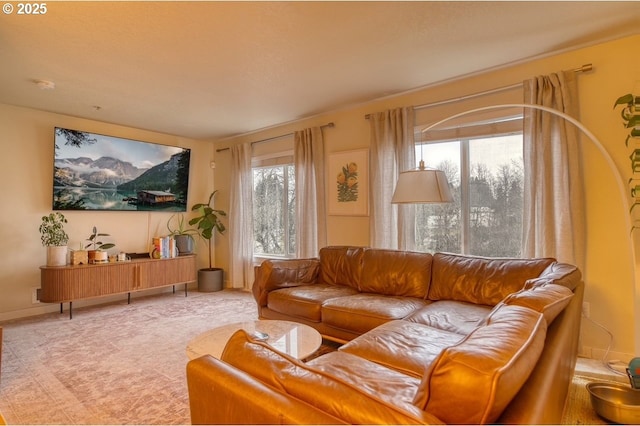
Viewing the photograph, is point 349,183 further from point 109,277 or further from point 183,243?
point 109,277

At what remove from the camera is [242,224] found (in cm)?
540

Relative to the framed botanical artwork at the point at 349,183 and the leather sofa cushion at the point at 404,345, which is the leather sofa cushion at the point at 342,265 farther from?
the leather sofa cushion at the point at 404,345

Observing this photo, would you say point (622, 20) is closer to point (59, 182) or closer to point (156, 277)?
point (156, 277)

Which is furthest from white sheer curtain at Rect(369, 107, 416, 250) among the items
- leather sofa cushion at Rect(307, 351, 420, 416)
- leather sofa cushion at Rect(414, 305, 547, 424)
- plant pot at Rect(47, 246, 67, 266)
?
plant pot at Rect(47, 246, 67, 266)

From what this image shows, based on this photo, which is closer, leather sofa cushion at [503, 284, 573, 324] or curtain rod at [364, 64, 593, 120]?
leather sofa cushion at [503, 284, 573, 324]

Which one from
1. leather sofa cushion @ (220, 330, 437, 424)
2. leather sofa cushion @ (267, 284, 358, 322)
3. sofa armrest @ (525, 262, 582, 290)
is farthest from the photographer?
leather sofa cushion @ (267, 284, 358, 322)

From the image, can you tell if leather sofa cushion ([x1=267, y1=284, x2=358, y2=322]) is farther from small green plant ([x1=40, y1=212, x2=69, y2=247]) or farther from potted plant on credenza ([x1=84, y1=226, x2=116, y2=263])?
small green plant ([x1=40, y1=212, x2=69, y2=247])

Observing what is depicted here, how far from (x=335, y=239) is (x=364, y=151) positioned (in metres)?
1.20

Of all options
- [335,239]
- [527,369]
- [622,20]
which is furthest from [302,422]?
[335,239]

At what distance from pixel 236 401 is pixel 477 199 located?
3155mm

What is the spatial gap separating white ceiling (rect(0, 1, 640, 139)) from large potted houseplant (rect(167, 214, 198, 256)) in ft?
7.05

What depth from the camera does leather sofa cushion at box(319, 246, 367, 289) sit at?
11.3 ft

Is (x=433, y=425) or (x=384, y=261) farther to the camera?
(x=384, y=261)

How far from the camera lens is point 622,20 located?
93.0 inches
